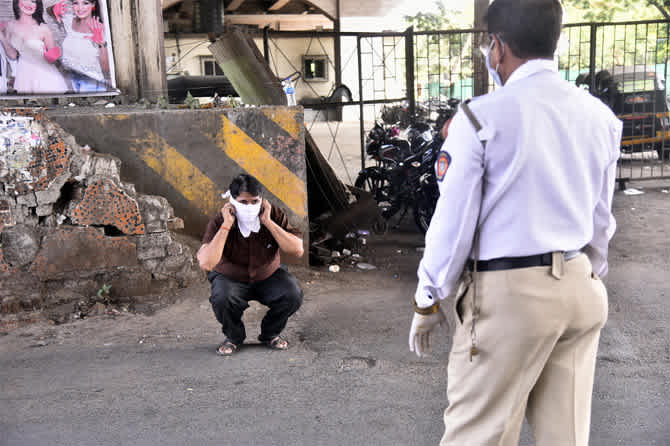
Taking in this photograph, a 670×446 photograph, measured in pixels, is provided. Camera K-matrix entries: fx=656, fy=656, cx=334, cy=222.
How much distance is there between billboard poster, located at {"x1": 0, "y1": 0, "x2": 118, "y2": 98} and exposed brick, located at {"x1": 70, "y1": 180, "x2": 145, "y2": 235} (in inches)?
59.4

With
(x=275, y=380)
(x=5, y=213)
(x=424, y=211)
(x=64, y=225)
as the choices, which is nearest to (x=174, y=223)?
(x=64, y=225)

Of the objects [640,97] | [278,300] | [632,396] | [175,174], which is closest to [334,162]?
[640,97]

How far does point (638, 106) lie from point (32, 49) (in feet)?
28.8

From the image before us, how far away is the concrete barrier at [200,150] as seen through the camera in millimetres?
5168

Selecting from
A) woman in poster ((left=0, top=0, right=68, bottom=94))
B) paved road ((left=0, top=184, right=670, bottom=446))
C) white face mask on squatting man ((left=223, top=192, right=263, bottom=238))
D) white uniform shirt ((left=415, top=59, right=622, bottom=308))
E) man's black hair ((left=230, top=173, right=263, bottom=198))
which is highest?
woman in poster ((left=0, top=0, right=68, bottom=94))

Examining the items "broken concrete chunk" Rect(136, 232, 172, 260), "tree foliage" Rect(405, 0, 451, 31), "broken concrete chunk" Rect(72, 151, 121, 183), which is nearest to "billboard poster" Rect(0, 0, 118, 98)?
"broken concrete chunk" Rect(72, 151, 121, 183)

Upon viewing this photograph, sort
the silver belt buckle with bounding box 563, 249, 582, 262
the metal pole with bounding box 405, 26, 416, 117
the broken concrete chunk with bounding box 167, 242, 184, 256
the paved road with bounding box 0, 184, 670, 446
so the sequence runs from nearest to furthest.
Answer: the silver belt buckle with bounding box 563, 249, 582, 262 → the paved road with bounding box 0, 184, 670, 446 → the broken concrete chunk with bounding box 167, 242, 184, 256 → the metal pole with bounding box 405, 26, 416, 117

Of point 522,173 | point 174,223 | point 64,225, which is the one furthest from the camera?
point 174,223

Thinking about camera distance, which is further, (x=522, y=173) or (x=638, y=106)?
(x=638, y=106)

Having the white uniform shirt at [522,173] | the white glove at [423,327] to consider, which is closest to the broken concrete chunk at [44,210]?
the white glove at [423,327]

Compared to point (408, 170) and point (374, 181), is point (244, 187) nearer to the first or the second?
point (408, 170)

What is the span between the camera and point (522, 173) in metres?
1.85

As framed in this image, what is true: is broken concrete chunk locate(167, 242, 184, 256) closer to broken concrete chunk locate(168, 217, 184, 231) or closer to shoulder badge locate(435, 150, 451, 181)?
broken concrete chunk locate(168, 217, 184, 231)

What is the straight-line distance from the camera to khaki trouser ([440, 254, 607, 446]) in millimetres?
1877
